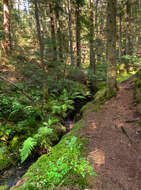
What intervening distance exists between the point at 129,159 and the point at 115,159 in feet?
1.21

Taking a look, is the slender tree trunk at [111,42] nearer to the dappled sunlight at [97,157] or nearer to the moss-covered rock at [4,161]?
the dappled sunlight at [97,157]

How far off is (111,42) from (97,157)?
5498mm

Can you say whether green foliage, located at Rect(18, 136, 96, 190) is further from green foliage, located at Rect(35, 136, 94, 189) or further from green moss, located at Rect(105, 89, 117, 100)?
green moss, located at Rect(105, 89, 117, 100)

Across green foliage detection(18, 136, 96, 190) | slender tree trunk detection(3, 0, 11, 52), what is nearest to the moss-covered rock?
green foliage detection(18, 136, 96, 190)

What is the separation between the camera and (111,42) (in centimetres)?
613

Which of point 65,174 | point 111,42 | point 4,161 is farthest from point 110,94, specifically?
point 4,161

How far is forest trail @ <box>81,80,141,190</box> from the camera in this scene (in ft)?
8.65

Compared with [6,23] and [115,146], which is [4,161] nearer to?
[115,146]

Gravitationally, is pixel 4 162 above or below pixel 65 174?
below

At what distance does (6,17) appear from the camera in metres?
10.1

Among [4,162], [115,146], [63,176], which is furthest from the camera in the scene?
[4,162]

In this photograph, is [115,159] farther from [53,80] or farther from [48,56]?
[48,56]

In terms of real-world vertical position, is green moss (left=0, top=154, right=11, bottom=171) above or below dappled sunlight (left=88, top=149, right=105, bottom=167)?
below

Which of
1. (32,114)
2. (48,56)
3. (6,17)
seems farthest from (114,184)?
(6,17)
